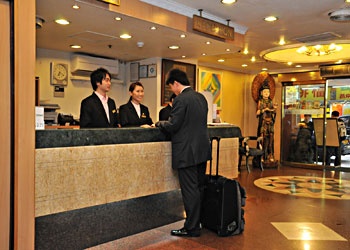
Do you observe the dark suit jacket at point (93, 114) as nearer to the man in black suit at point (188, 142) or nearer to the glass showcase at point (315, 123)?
the man in black suit at point (188, 142)

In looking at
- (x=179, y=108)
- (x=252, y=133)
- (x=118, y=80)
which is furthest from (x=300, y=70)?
(x=179, y=108)

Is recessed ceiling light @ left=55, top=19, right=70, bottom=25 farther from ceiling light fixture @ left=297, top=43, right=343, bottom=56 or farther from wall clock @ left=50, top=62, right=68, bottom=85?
ceiling light fixture @ left=297, top=43, right=343, bottom=56

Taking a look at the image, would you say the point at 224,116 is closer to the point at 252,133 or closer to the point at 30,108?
the point at 252,133

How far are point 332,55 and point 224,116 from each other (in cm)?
359

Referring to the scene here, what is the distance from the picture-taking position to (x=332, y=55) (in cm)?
603

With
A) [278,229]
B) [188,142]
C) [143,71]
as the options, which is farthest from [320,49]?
[188,142]

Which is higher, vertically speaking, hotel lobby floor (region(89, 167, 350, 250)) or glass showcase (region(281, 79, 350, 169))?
glass showcase (region(281, 79, 350, 169))

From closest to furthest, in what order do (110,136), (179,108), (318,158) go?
(110,136), (179,108), (318,158)

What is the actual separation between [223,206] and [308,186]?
324cm

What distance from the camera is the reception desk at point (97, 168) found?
241cm

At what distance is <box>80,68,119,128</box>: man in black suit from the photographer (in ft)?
10.6

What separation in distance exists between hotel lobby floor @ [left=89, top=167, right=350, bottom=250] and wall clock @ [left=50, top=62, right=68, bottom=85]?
12.0ft

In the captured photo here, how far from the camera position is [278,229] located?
347cm

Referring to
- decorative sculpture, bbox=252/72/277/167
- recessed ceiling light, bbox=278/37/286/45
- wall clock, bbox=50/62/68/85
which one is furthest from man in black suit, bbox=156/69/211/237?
decorative sculpture, bbox=252/72/277/167
